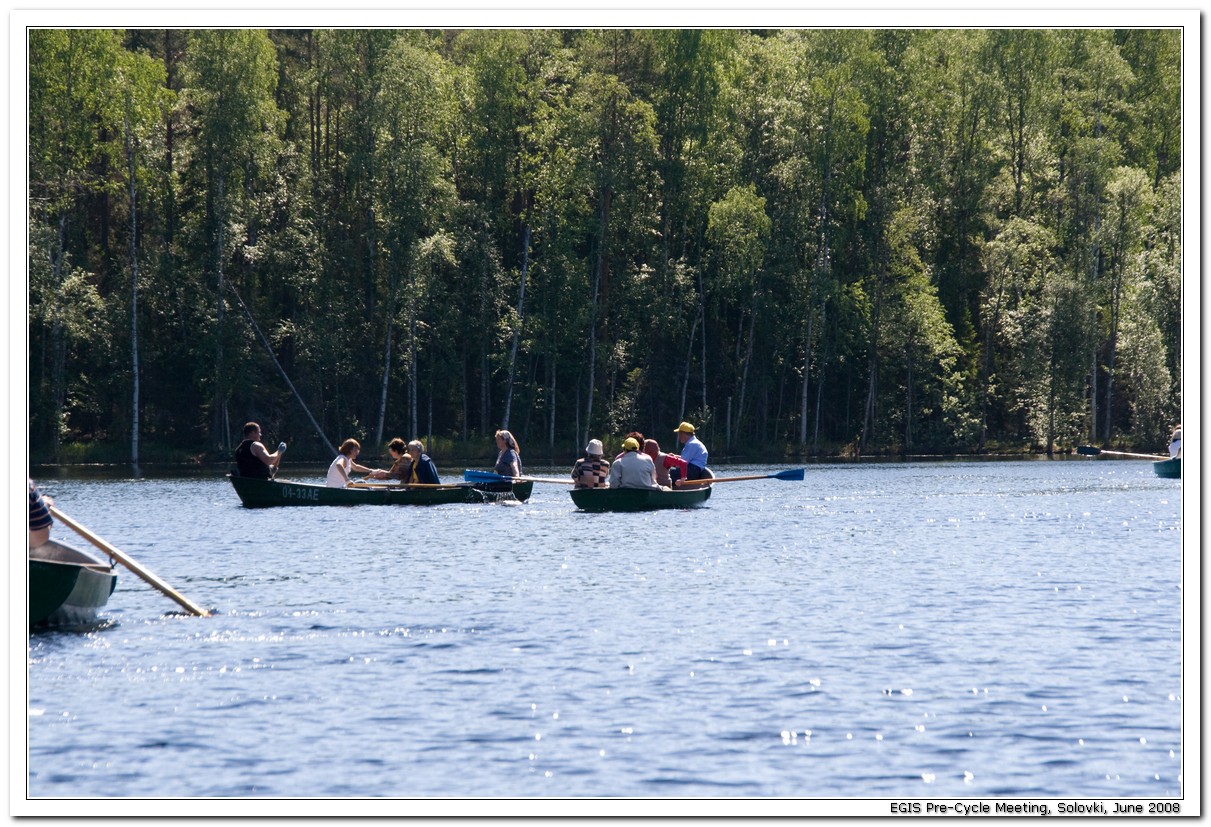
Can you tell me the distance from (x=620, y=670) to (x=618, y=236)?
43.8m

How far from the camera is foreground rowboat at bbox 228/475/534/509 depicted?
94.7ft

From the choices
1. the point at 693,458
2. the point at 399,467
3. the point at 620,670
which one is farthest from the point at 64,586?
the point at 693,458

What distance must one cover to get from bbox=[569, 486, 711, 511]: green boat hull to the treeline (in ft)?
76.3

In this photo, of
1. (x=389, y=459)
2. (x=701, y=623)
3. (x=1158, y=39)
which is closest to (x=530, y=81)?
(x=389, y=459)

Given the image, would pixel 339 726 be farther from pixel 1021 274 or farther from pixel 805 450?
pixel 1021 274

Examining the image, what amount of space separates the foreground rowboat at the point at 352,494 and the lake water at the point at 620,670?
155 inches

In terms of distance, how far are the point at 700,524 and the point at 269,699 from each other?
1549 cm

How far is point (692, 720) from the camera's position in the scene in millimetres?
11336

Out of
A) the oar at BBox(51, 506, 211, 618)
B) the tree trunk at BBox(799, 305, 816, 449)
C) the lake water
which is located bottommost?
the lake water

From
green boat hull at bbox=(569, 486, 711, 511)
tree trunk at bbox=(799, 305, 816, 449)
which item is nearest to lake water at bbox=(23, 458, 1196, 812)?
green boat hull at bbox=(569, 486, 711, 511)

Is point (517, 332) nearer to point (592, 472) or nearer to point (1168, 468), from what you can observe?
point (1168, 468)

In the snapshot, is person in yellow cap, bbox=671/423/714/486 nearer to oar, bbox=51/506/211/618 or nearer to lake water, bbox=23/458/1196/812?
lake water, bbox=23/458/1196/812

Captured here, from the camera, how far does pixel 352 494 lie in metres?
29.1

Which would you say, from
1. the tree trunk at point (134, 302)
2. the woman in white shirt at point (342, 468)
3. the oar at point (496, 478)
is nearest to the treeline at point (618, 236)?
the tree trunk at point (134, 302)
